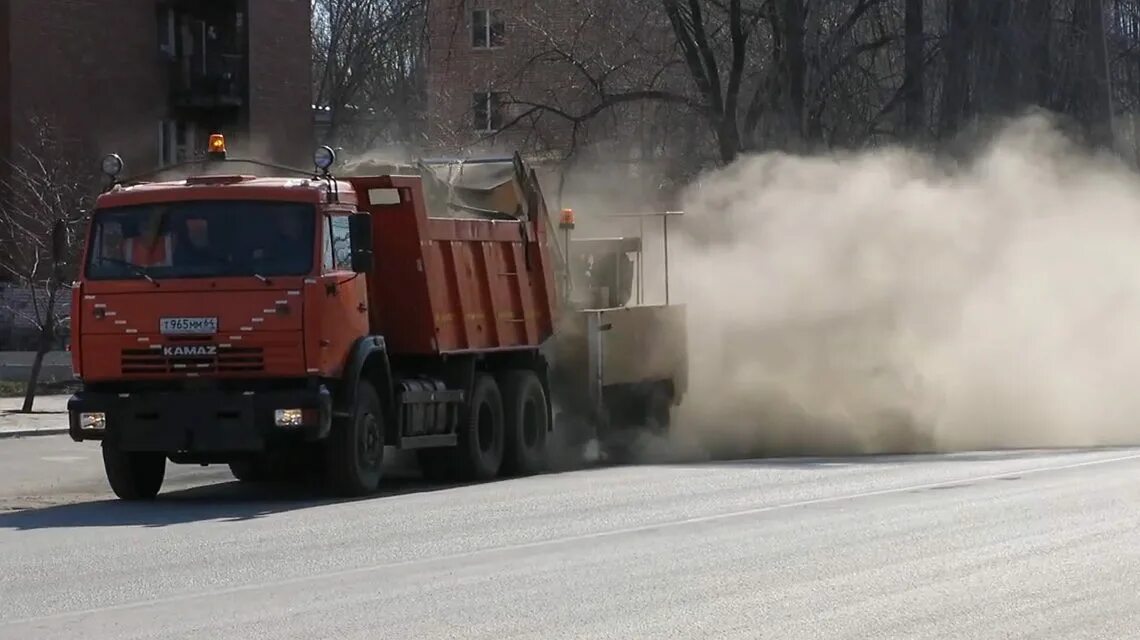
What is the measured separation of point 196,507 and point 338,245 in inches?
102

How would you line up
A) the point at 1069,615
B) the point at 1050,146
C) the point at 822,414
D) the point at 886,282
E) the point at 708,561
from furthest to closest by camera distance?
1. the point at 1050,146
2. the point at 886,282
3. the point at 822,414
4. the point at 708,561
5. the point at 1069,615

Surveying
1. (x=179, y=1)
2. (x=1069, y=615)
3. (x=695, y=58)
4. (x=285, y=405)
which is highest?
(x=179, y=1)

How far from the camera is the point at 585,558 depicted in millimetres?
12070

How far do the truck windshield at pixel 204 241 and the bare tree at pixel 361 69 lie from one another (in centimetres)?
4633

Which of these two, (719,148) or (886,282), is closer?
(886,282)

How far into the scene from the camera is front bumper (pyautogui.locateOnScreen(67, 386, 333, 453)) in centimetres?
1634

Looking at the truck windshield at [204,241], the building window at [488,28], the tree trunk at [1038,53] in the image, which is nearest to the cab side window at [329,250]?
the truck windshield at [204,241]

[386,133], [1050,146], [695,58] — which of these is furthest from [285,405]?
[386,133]

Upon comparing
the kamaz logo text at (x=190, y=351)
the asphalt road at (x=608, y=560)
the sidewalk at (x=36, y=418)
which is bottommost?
the asphalt road at (x=608, y=560)

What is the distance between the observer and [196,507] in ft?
54.9

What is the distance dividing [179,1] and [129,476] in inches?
1350

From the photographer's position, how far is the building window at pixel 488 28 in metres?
35.9

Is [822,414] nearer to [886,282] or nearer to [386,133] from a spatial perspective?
[886,282]

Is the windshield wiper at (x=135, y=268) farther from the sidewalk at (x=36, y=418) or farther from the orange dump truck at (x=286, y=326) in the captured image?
the sidewalk at (x=36, y=418)
